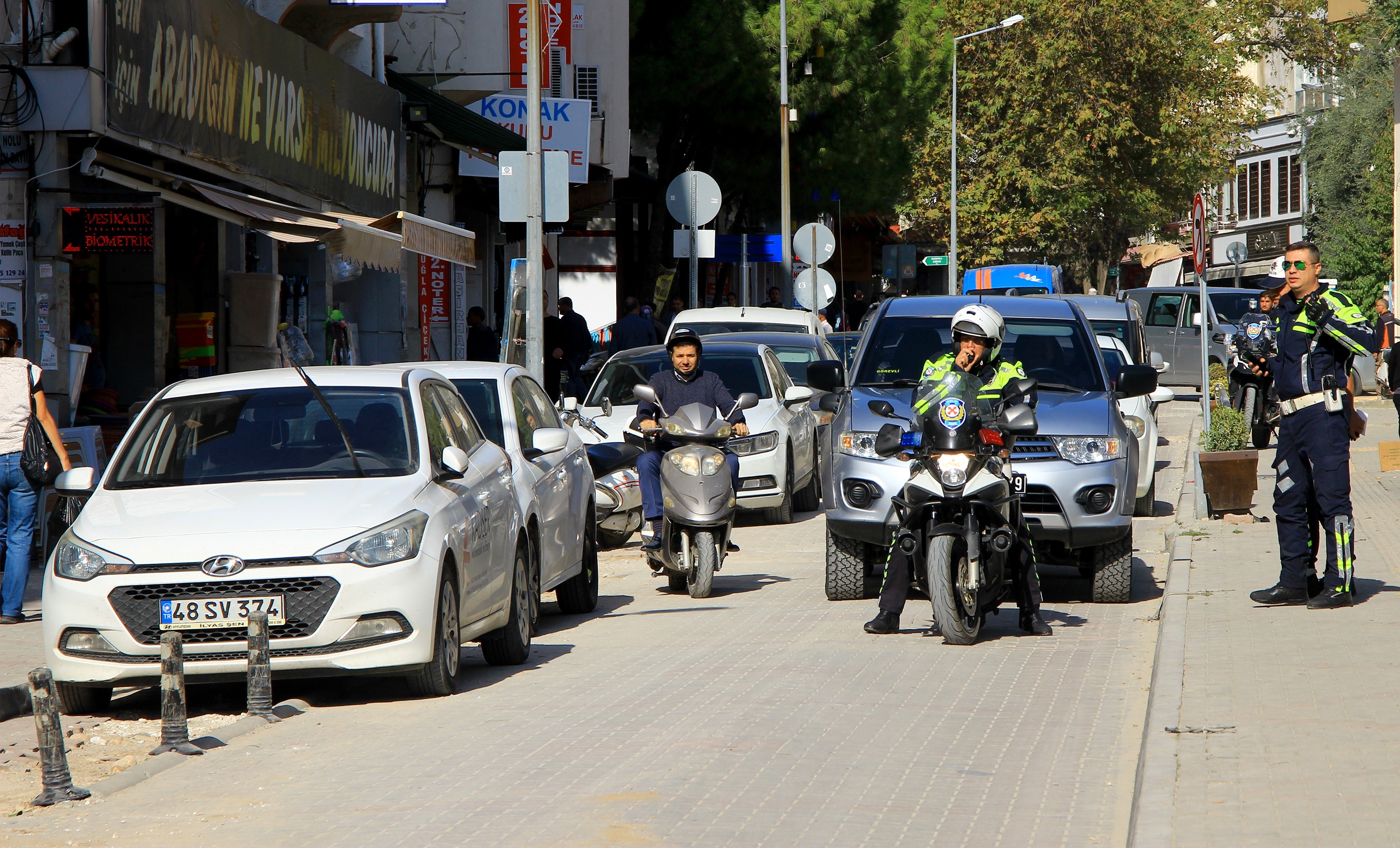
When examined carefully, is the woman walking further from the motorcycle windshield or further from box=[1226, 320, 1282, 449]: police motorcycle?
box=[1226, 320, 1282, 449]: police motorcycle

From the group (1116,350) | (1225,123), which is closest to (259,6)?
(1116,350)

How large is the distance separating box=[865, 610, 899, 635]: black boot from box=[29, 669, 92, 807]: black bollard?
465 cm

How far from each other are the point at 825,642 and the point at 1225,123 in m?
45.3

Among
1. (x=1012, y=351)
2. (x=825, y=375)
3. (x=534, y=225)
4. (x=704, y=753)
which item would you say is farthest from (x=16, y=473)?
(x=534, y=225)

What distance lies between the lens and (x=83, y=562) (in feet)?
25.5

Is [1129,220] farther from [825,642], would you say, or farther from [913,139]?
[825,642]

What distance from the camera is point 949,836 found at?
563 centimetres

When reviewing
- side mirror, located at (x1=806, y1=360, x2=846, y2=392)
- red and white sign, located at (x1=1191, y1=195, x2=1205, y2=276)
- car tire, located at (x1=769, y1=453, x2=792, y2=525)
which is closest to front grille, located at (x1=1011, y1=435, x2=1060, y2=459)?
side mirror, located at (x1=806, y1=360, x2=846, y2=392)

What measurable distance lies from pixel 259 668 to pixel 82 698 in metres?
1.00

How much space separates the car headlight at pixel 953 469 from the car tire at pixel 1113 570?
82.1 inches

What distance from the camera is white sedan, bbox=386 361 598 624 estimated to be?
32.9 feet

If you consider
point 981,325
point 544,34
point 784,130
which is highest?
point 544,34

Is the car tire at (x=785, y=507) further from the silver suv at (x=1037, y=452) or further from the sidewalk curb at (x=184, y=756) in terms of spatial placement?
the sidewalk curb at (x=184, y=756)

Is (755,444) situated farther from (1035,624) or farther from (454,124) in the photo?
(454,124)
